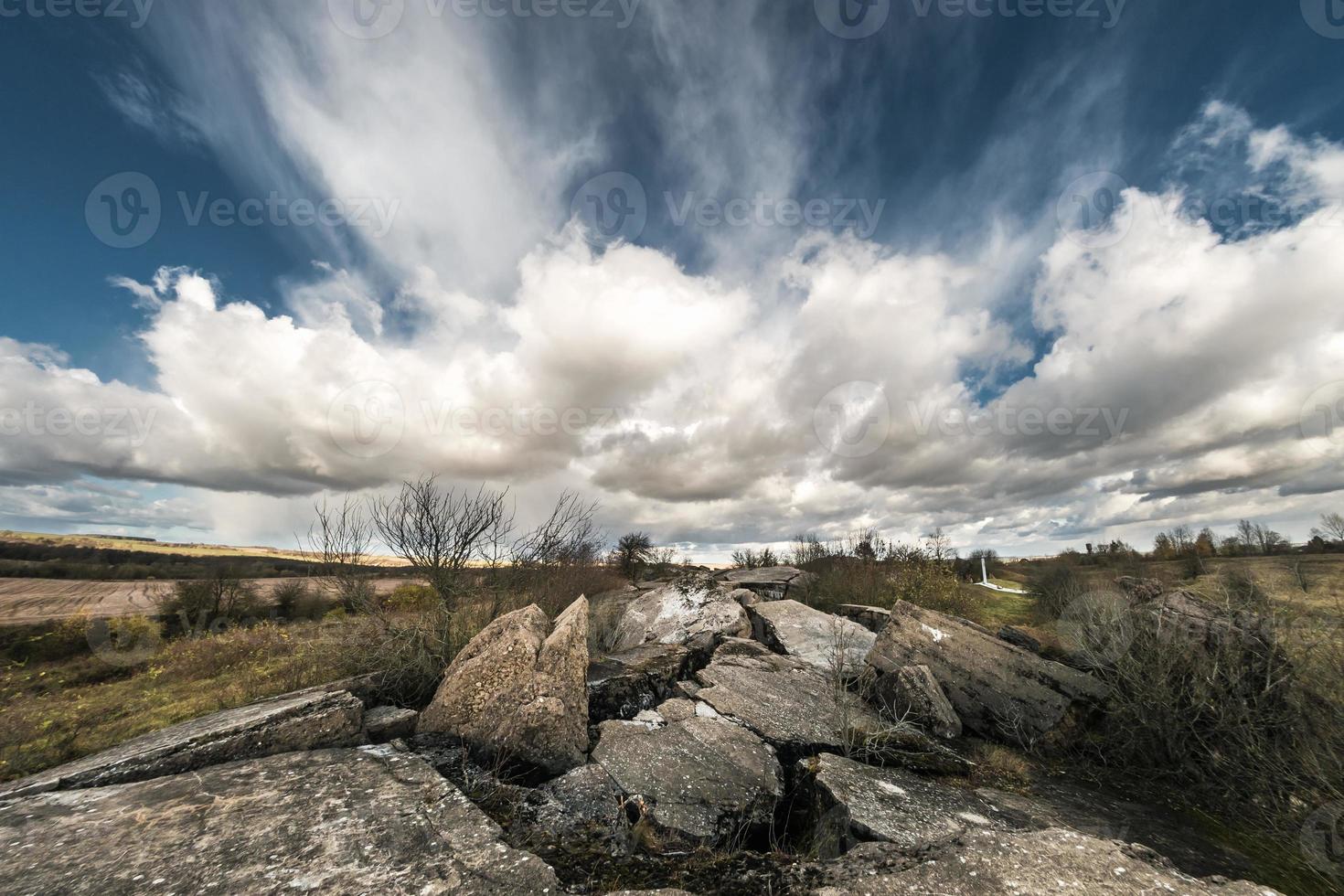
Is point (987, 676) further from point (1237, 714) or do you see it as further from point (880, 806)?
point (880, 806)

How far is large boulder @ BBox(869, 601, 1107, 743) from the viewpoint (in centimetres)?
677

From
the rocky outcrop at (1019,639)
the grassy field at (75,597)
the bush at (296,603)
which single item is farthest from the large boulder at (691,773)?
the grassy field at (75,597)

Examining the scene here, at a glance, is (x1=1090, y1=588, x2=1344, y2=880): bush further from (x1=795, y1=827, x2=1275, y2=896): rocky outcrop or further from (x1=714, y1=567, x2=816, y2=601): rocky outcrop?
(x1=714, y1=567, x2=816, y2=601): rocky outcrop

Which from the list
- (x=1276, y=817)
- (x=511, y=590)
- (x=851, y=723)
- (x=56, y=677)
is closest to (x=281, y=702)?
(x=511, y=590)

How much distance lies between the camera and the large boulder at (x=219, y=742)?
3924 millimetres

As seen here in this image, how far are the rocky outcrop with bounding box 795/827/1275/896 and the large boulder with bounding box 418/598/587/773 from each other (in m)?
2.88

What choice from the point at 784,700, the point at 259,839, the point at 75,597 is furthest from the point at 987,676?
the point at 75,597

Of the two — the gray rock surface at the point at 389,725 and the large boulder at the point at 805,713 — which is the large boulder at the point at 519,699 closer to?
the gray rock surface at the point at 389,725

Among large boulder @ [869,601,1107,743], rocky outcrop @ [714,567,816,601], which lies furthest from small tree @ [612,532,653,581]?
large boulder @ [869,601,1107,743]

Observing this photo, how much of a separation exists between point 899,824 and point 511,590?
9.16 meters

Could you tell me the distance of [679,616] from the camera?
12.4 metres

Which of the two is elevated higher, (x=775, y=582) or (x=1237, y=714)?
(x=775, y=582)

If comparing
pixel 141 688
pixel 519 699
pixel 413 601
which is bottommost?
pixel 141 688

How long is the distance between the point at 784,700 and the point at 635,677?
2.23 metres
